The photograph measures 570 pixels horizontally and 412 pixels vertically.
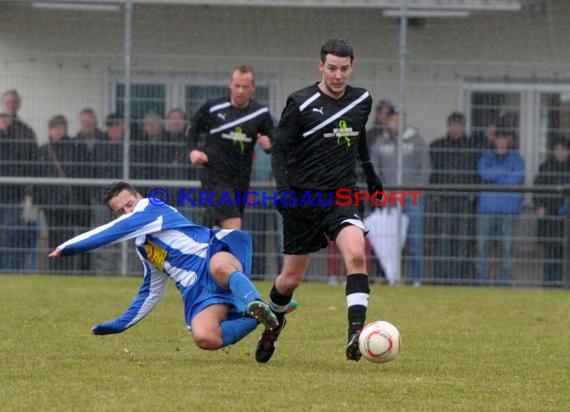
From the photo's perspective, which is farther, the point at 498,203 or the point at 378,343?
the point at 498,203

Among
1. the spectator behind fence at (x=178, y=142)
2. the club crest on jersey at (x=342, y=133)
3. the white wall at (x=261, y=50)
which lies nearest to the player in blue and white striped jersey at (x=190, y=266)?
the club crest on jersey at (x=342, y=133)

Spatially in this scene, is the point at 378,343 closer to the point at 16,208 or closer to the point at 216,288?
the point at 216,288

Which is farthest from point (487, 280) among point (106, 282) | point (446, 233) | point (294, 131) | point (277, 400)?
point (277, 400)

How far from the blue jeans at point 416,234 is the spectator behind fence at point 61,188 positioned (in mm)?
3775

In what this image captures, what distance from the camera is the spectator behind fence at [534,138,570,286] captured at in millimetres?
15453

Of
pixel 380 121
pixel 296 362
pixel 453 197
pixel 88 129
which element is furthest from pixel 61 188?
pixel 296 362

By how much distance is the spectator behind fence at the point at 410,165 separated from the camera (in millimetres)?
15352

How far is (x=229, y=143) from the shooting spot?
43.7 feet

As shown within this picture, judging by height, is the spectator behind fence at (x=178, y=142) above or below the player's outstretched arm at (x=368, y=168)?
above

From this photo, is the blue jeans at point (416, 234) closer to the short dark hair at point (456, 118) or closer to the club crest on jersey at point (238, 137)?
the short dark hair at point (456, 118)

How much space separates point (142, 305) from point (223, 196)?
457cm

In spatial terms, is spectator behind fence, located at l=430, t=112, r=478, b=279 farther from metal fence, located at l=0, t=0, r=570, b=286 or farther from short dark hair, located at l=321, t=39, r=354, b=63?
short dark hair, located at l=321, t=39, r=354, b=63

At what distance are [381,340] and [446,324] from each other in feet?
12.2

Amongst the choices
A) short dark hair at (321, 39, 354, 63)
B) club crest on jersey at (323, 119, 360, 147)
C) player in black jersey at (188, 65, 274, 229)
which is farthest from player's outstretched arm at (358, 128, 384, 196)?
player in black jersey at (188, 65, 274, 229)
